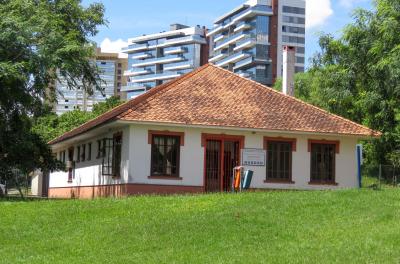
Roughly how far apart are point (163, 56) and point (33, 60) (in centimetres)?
15708


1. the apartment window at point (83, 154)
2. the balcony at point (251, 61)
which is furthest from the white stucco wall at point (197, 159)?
the balcony at point (251, 61)

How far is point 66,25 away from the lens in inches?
1151

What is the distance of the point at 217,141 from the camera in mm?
26906

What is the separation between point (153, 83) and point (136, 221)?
162098 millimetres

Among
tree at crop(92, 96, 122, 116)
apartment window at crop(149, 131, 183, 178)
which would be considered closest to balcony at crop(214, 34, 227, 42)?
tree at crop(92, 96, 122, 116)

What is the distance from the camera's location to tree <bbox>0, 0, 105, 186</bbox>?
24328 millimetres

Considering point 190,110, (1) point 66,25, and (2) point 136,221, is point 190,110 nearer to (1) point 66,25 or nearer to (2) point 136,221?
(1) point 66,25

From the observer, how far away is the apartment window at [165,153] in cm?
2603

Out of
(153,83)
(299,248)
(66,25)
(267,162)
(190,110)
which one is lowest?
(299,248)

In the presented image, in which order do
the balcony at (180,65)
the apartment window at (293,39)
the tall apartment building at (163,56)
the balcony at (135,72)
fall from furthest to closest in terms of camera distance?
the balcony at (135,72) → the tall apartment building at (163,56) → the balcony at (180,65) → the apartment window at (293,39)

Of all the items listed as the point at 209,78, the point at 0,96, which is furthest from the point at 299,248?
the point at 209,78

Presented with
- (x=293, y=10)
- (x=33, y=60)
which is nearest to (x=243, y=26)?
(x=293, y=10)

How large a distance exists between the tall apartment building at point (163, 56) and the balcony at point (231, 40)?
37.6 feet

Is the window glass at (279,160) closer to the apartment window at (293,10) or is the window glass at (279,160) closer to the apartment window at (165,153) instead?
the apartment window at (165,153)
